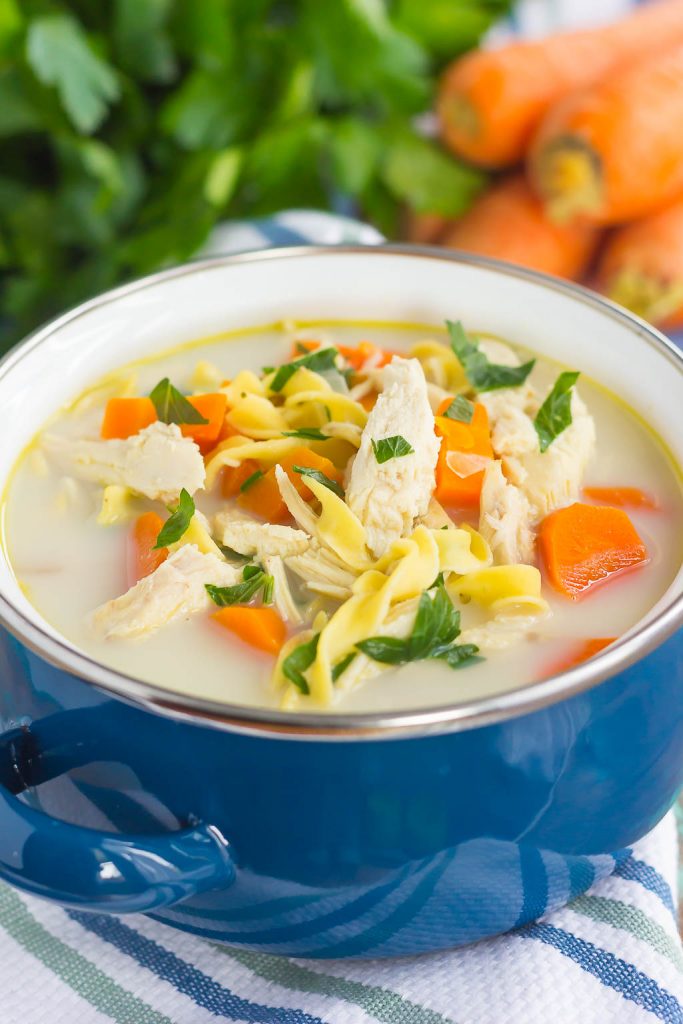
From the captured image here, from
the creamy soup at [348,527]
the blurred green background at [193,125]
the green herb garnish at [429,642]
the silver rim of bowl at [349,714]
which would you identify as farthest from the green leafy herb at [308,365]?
the blurred green background at [193,125]

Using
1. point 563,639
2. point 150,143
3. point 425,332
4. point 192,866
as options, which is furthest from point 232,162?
point 192,866

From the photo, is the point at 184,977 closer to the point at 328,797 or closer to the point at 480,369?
the point at 328,797

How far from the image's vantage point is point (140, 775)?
161 centimetres

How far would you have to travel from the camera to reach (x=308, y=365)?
234 centimetres

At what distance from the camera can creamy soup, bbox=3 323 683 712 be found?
176 cm

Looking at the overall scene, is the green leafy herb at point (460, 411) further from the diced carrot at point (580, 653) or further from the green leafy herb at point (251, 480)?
the diced carrot at point (580, 653)

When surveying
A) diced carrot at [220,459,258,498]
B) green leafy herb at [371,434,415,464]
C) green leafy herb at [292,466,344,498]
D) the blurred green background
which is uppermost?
the blurred green background

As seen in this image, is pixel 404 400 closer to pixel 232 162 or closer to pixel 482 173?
pixel 232 162

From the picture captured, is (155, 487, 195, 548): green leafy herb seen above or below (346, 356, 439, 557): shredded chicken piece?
below

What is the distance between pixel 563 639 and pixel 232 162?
231 centimetres

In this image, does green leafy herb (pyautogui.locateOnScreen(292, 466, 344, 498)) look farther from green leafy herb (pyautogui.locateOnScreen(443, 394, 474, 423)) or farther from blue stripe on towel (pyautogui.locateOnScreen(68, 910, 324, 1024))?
blue stripe on towel (pyautogui.locateOnScreen(68, 910, 324, 1024))

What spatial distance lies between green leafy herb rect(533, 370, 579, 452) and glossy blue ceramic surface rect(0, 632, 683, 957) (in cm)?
61

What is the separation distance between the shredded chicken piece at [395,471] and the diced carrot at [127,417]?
1.41 feet

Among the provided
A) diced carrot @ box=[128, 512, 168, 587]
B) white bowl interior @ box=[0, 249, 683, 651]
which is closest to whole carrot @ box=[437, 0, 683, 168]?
white bowl interior @ box=[0, 249, 683, 651]
